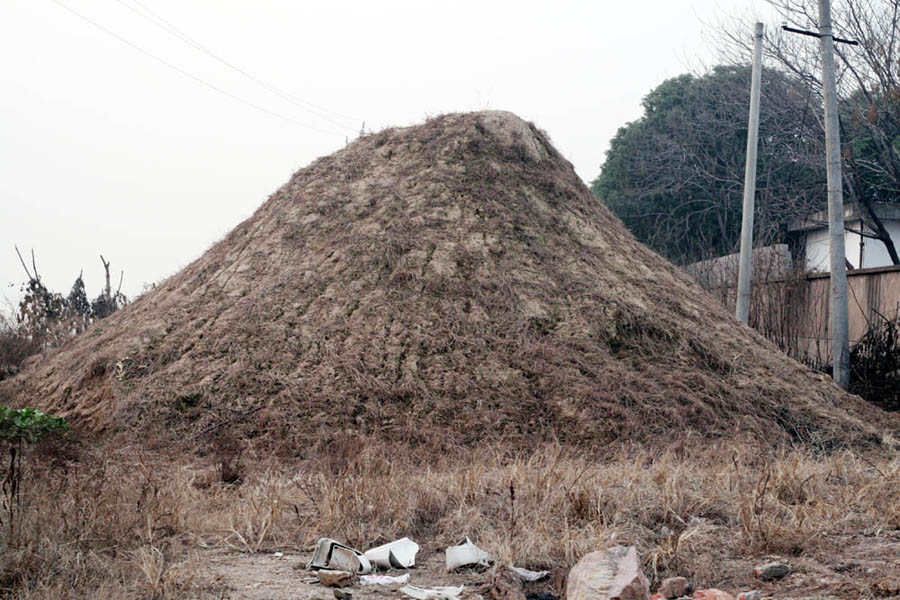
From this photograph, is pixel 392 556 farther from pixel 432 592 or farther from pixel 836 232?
pixel 836 232

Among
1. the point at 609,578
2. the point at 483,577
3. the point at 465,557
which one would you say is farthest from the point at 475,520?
the point at 609,578

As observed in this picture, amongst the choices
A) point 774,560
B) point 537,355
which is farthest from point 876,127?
point 774,560

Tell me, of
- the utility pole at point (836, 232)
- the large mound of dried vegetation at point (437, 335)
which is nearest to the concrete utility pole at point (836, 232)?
the utility pole at point (836, 232)

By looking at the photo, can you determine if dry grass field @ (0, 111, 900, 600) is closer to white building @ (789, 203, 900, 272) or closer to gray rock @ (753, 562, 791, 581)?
gray rock @ (753, 562, 791, 581)

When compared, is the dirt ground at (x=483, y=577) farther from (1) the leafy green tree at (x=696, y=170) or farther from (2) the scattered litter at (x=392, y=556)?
(1) the leafy green tree at (x=696, y=170)

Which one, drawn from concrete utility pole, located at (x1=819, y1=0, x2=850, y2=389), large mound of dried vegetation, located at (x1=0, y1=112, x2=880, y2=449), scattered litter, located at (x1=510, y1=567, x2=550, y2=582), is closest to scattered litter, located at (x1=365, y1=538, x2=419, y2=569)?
scattered litter, located at (x1=510, y1=567, x2=550, y2=582)

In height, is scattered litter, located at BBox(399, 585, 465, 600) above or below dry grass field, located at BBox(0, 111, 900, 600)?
below

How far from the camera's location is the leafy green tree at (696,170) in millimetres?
24422

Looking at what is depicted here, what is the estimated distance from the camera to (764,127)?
2372 cm

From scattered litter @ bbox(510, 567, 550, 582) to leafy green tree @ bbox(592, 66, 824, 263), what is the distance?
68.3 ft

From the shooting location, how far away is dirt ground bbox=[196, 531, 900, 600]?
12.7 feet

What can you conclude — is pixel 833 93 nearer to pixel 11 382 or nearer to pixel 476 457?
pixel 476 457

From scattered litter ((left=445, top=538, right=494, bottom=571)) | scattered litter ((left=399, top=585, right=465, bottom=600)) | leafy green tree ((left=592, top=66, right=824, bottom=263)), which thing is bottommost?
scattered litter ((left=399, top=585, right=465, bottom=600))

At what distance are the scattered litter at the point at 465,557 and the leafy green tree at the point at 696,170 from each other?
67.8 feet
